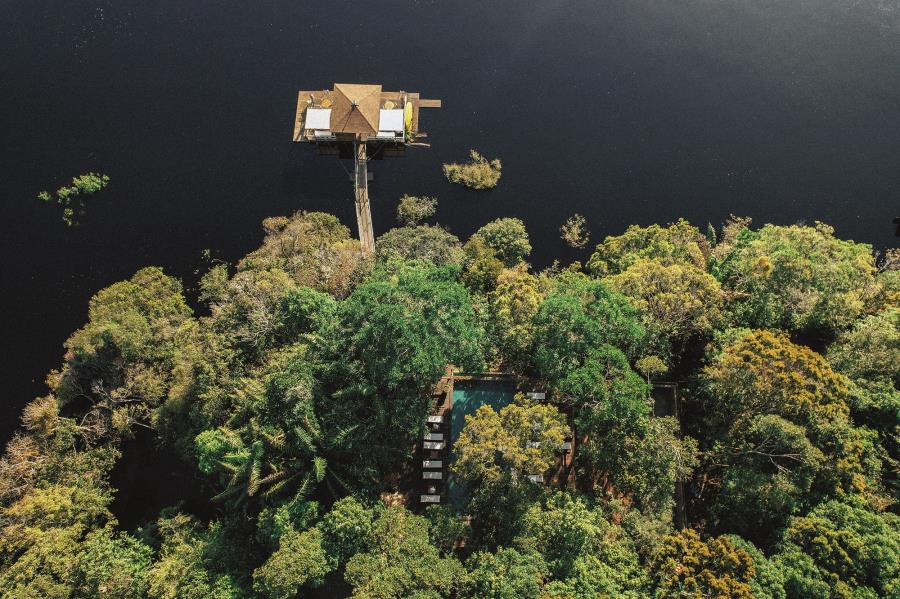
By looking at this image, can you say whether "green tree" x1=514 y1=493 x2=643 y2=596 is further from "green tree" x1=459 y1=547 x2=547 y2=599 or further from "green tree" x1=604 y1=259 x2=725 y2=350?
"green tree" x1=604 y1=259 x2=725 y2=350

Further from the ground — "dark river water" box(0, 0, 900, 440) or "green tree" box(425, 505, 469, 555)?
"dark river water" box(0, 0, 900, 440)

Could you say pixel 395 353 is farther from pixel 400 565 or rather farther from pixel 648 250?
pixel 648 250

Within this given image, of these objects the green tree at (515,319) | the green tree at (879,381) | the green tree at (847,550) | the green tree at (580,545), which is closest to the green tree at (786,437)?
the green tree at (879,381)

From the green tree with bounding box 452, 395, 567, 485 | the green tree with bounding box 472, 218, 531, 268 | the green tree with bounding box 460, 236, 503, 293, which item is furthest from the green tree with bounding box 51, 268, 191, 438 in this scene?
the green tree with bounding box 472, 218, 531, 268

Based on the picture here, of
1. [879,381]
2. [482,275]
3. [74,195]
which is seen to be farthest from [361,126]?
[879,381]

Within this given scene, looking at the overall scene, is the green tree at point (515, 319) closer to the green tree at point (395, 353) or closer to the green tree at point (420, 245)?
the green tree at point (395, 353)

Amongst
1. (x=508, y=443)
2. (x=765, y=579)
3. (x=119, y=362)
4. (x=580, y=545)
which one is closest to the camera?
(x=765, y=579)
